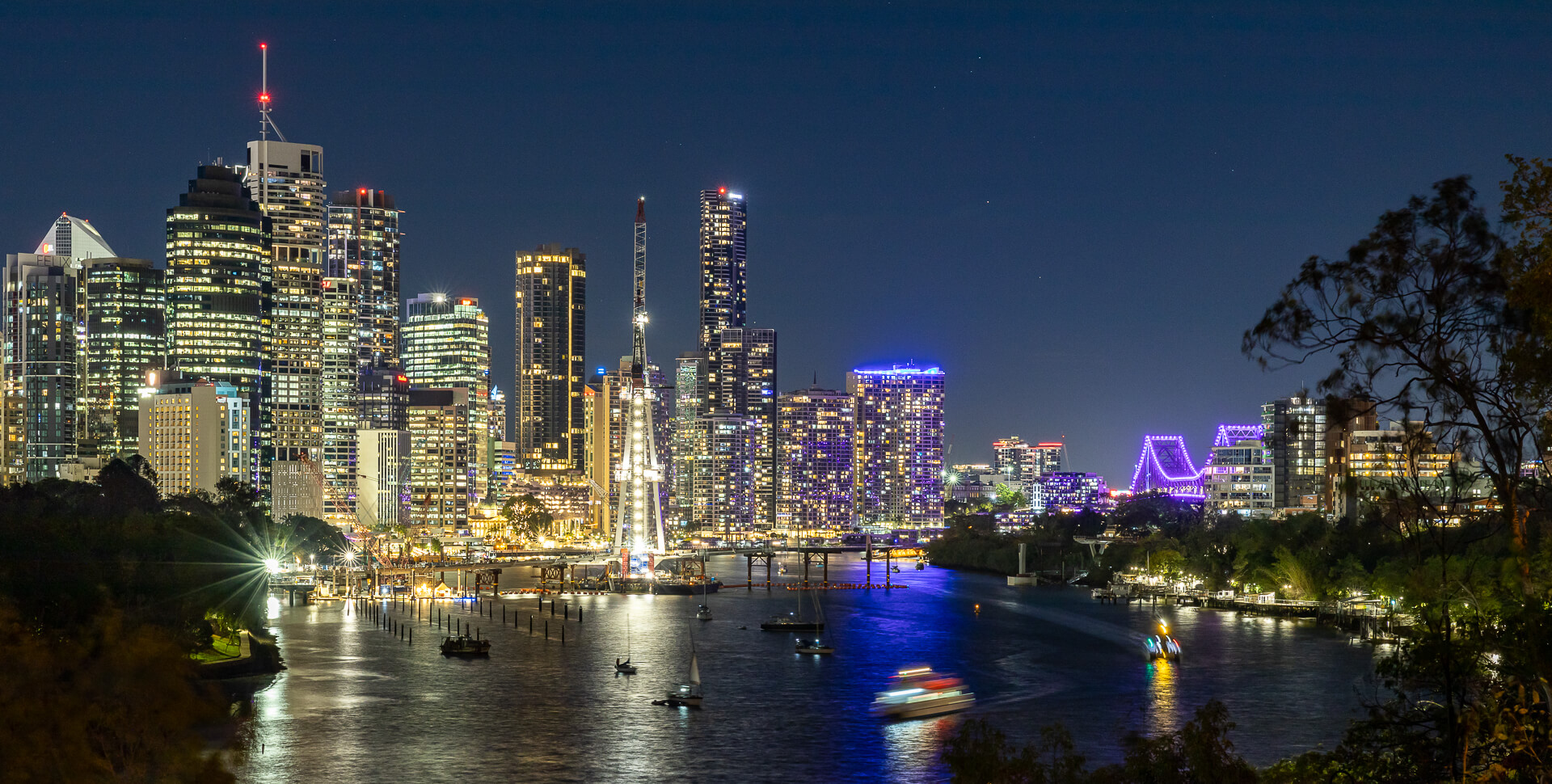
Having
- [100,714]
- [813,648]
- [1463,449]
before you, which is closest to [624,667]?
[813,648]

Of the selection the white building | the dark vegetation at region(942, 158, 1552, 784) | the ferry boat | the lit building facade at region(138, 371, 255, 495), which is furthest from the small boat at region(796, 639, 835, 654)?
the white building

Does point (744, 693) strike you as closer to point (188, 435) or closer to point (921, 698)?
point (921, 698)

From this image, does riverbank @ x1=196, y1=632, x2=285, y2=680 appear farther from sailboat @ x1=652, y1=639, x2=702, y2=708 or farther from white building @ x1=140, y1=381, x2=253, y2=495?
white building @ x1=140, y1=381, x2=253, y2=495

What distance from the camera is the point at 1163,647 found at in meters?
75.4

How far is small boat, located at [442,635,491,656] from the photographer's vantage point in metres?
78.5

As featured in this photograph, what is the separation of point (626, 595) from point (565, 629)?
37809 mm

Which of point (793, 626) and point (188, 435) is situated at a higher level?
point (188, 435)

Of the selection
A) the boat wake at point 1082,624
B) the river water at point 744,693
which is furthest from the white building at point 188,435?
the boat wake at point 1082,624

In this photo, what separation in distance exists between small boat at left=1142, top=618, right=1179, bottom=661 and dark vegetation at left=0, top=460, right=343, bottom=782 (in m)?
44.9

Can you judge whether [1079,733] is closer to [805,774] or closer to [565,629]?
[805,774]

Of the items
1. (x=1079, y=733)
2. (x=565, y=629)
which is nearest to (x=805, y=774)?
(x=1079, y=733)

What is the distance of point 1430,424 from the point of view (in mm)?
15992

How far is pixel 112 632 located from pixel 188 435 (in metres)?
158

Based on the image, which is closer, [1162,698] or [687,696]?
[1162,698]
